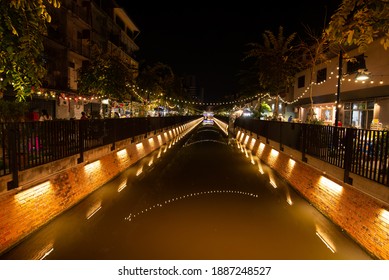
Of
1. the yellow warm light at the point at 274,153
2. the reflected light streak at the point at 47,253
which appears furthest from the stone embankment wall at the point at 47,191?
the yellow warm light at the point at 274,153

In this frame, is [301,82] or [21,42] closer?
[21,42]

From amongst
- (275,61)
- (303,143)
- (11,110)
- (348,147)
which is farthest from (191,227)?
(275,61)

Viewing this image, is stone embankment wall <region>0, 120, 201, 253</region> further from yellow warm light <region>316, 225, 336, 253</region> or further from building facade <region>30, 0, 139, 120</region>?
building facade <region>30, 0, 139, 120</region>

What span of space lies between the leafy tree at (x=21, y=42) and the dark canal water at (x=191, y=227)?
2.84 m

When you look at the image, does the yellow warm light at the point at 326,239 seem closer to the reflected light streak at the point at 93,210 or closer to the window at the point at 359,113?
the reflected light streak at the point at 93,210

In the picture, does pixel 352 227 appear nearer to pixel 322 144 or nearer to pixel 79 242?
pixel 322 144

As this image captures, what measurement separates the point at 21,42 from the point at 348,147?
673cm

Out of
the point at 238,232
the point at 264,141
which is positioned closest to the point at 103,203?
the point at 238,232

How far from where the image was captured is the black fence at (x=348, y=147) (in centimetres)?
632

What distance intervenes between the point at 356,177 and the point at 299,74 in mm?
31706

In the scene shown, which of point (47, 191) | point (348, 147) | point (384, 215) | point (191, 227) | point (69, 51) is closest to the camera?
point (384, 215)

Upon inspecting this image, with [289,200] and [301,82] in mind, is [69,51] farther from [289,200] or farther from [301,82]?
[289,200]

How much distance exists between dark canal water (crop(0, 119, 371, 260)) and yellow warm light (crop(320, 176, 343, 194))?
0.63 meters

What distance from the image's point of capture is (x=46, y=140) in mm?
7934
